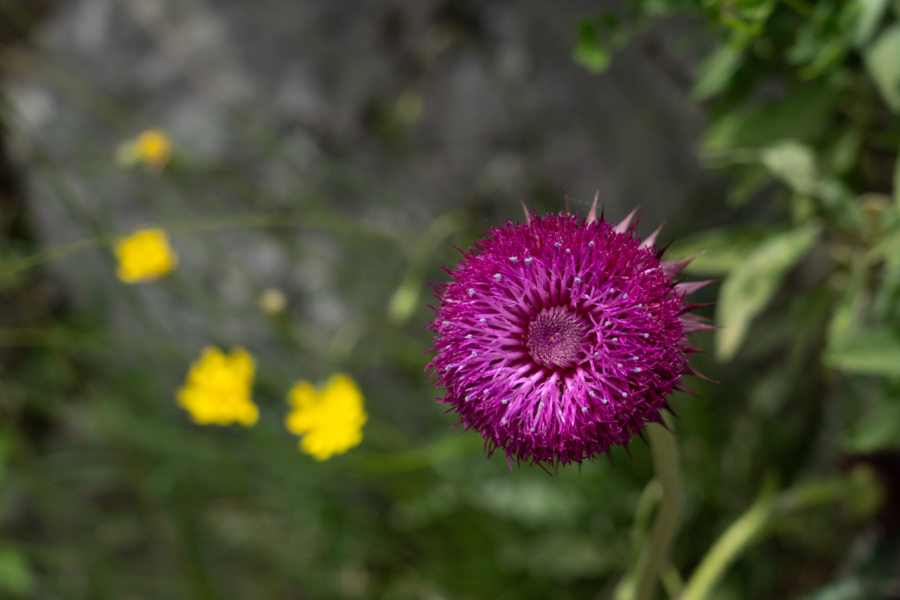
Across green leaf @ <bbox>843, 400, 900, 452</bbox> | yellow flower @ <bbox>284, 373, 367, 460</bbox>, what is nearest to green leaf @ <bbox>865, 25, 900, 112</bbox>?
green leaf @ <bbox>843, 400, 900, 452</bbox>

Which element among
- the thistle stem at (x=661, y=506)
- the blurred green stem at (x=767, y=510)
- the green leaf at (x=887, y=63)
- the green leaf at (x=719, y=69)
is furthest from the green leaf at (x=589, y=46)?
the blurred green stem at (x=767, y=510)

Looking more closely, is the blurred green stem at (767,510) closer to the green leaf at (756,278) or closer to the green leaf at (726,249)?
the green leaf at (756,278)

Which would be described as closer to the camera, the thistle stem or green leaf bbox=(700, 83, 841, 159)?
the thistle stem

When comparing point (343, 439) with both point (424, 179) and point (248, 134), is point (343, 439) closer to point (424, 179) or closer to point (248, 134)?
point (424, 179)

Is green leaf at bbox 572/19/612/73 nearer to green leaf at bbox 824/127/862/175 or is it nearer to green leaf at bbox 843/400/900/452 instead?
green leaf at bbox 824/127/862/175

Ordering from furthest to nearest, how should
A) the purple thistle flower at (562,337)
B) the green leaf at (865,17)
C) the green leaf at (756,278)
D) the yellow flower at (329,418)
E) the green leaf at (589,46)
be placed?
1. the yellow flower at (329,418)
2. the green leaf at (756,278)
3. the green leaf at (589,46)
4. the green leaf at (865,17)
5. the purple thistle flower at (562,337)

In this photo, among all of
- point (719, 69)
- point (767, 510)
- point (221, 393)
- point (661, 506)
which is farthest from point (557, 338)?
point (221, 393)

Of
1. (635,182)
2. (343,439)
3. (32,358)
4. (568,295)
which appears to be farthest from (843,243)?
(32,358)

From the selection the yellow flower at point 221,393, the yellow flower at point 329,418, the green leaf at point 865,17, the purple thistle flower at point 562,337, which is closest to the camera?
the purple thistle flower at point 562,337
